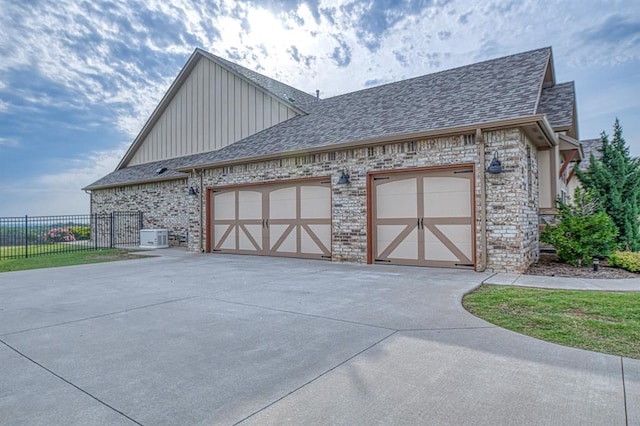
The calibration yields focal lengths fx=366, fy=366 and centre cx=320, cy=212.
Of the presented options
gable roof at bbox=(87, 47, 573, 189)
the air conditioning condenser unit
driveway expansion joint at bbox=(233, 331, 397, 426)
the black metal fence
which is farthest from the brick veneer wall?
the black metal fence

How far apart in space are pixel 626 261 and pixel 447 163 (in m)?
4.35

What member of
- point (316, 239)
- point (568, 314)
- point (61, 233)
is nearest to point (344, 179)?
point (316, 239)

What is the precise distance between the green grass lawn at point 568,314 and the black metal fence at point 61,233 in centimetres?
1552

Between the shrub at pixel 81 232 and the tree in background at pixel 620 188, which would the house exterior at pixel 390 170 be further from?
the shrub at pixel 81 232

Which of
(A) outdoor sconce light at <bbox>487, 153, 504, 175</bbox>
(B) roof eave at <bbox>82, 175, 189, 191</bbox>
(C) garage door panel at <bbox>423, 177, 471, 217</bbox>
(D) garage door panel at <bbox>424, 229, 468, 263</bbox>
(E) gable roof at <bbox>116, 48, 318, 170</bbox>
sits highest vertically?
(E) gable roof at <bbox>116, 48, 318, 170</bbox>

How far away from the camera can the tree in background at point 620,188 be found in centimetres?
992

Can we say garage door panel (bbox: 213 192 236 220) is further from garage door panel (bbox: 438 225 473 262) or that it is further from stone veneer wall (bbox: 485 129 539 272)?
stone veneer wall (bbox: 485 129 539 272)

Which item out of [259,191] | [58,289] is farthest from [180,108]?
[58,289]

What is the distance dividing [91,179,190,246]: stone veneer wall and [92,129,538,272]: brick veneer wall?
1.62 metres

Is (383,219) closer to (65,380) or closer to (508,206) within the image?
(508,206)

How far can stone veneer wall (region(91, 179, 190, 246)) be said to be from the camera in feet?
50.5

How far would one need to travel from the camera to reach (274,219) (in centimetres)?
1142

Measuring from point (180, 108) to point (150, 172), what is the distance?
3443mm

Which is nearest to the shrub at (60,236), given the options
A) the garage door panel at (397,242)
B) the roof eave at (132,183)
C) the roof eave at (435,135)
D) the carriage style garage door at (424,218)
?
the roof eave at (132,183)
